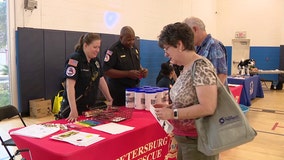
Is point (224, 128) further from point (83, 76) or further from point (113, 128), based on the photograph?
point (83, 76)

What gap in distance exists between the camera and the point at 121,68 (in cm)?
288

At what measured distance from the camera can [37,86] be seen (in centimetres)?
515

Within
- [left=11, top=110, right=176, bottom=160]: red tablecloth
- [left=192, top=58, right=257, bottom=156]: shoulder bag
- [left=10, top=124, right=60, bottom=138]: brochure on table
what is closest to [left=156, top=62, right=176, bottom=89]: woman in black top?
[left=11, top=110, right=176, bottom=160]: red tablecloth

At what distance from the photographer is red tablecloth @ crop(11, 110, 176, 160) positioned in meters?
1.49

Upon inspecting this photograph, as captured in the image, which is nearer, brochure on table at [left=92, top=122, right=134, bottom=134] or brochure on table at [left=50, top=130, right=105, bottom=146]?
brochure on table at [left=50, top=130, right=105, bottom=146]

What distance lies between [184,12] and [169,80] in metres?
6.43

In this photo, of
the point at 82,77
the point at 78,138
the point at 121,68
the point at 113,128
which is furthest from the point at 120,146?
the point at 121,68

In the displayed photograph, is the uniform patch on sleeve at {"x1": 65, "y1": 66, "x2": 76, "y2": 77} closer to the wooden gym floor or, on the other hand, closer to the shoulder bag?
the shoulder bag

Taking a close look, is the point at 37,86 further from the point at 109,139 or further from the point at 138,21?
the point at 109,139

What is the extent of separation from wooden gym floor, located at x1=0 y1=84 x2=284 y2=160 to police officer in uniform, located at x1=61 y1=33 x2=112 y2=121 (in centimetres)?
141

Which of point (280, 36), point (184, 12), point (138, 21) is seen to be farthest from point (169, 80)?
point (280, 36)

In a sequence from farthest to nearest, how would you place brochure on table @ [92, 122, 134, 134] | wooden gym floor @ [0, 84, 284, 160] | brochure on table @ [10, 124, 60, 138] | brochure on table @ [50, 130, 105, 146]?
wooden gym floor @ [0, 84, 284, 160] < brochure on table @ [92, 122, 134, 134] < brochure on table @ [10, 124, 60, 138] < brochure on table @ [50, 130, 105, 146]

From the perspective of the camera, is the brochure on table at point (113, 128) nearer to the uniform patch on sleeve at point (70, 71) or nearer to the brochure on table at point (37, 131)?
the brochure on table at point (37, 131)

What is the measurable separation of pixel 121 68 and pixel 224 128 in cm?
175
